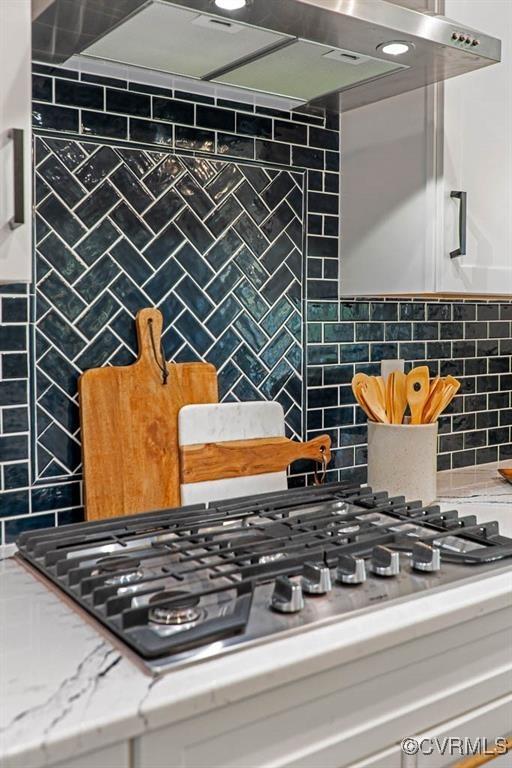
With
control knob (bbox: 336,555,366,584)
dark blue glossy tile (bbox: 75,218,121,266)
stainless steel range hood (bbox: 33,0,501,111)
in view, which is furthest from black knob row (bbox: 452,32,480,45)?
control knob (bbox: 336,555,366,584)

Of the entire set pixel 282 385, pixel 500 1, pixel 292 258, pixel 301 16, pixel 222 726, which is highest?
pixel 500 1

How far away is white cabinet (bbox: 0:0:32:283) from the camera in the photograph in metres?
1.14

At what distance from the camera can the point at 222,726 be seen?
965mm

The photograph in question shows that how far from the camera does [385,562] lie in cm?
127

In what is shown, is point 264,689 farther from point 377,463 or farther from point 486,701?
point 377,463

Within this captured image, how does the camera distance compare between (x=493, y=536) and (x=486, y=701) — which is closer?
(x=486, y=701)

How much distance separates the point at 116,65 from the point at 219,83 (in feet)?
0.79

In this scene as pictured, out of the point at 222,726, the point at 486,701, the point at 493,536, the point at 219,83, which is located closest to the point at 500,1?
the point at 219,83

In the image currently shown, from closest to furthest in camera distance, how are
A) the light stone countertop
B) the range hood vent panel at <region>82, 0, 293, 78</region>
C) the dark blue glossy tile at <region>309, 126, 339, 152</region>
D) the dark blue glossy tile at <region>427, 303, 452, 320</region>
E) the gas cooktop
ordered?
the light stone countertop → the gas cooktop → the range hood vent panel at <region>82, 0, 293, 78</region> → the dark blue glossy tile at <region>309, 126, 339, 152</region> → the dark blue glossy tile at <region>427, 303, 452, 320</region>

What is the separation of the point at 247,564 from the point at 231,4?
0.94m

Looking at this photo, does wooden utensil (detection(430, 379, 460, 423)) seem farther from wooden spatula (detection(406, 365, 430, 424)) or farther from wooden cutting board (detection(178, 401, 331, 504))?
wooden cutting board (detection(178, 401, 331, 504))

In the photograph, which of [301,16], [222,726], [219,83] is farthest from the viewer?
[219,83]

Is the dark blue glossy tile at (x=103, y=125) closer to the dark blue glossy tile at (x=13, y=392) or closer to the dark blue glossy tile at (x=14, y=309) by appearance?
the dark blue glossy tile at (x=14, y=309)

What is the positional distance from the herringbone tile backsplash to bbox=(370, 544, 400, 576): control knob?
Answer: 68 centimetres
